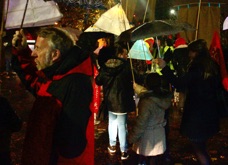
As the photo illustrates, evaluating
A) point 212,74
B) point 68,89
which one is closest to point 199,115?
point 212,74

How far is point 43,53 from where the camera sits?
2658mm

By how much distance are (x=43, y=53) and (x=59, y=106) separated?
55 centimetres

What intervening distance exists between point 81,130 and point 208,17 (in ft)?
19.0

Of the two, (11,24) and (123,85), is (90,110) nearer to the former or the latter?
(11,24)

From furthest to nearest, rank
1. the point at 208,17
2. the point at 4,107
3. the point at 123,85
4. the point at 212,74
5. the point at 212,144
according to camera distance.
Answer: the point at 208,17
the point at 212,144
the point at 123,85
the point at 212,74
the point at 4,107

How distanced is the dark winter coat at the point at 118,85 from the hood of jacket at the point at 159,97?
4.64 feet

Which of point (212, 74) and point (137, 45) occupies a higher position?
point (137, 45)

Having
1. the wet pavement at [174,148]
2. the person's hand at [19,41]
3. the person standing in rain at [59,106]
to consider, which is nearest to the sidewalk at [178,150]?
the wet pavement at [174,148]

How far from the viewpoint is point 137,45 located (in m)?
7.00

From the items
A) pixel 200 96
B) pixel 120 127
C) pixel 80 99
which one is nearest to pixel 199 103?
pixel 200 96

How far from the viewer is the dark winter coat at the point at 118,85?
5.77 m

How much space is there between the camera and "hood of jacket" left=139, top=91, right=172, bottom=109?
435 cm

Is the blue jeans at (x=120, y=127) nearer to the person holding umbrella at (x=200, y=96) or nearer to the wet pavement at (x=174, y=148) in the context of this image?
the wet pavement at (x=174, y=148)

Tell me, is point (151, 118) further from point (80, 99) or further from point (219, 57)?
point (80, 99)
